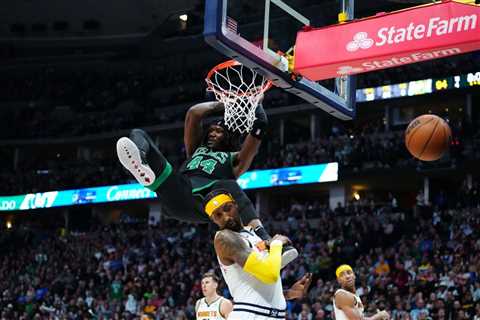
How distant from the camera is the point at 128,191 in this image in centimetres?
2939

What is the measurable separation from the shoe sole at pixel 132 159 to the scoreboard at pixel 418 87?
18263 mm

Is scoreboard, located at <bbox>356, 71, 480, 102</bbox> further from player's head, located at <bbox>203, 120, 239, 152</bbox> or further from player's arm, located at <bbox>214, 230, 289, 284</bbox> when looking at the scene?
player's arm, located at <bbox>214, 230, 289, 284</bbox>

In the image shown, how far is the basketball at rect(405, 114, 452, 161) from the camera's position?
8648 millimetres

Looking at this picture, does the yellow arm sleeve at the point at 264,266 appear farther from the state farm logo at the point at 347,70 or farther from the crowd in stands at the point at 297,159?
the crowd in stands at the point at 297,159

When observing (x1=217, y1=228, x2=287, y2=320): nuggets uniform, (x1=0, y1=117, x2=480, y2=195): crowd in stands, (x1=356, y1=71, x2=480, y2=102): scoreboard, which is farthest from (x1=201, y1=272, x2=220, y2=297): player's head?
(x1=356, y1=71, x2=480, y2=102): scoreboard

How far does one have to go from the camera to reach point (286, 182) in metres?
25.5

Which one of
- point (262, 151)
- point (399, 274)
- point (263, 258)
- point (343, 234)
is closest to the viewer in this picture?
point (263, 258)

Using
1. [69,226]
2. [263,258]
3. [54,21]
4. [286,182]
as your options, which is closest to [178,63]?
[54,21]

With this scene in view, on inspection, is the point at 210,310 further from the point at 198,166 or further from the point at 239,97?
the point at 239,97

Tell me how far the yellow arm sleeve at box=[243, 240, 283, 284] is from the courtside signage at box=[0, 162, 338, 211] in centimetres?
1846

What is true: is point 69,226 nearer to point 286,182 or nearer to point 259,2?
point 286,182

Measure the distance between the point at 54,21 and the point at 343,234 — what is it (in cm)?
1985

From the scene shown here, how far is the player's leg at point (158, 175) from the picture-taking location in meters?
6.41

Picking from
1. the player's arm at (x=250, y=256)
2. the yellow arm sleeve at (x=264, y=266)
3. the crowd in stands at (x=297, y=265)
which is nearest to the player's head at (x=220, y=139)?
the player's arm at (x=250, y=256)
